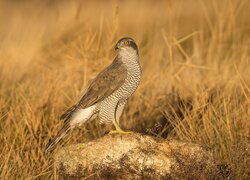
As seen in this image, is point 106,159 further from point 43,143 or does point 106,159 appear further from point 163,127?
point 163,127

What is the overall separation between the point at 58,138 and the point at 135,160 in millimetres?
950

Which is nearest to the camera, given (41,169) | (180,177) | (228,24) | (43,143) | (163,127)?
(180,177)

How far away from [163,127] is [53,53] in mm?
2080

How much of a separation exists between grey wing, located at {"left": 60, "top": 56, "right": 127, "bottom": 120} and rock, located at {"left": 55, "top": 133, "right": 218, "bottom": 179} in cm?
78

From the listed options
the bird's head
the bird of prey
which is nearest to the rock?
the bird of prey

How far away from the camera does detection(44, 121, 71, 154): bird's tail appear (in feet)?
17.0

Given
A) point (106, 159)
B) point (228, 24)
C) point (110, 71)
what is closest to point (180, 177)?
point (106, 159)

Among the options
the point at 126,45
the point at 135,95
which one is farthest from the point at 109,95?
the point at 135,95

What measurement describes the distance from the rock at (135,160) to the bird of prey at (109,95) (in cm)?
64

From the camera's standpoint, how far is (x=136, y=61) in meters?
5.57

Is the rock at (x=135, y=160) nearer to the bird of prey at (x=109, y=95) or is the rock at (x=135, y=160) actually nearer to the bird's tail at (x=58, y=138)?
the bird's tail at (x=58, y=138)

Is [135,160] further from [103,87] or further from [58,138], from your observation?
[103,87]

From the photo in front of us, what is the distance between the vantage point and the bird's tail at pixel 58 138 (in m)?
5.18

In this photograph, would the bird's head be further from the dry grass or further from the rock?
the rock
